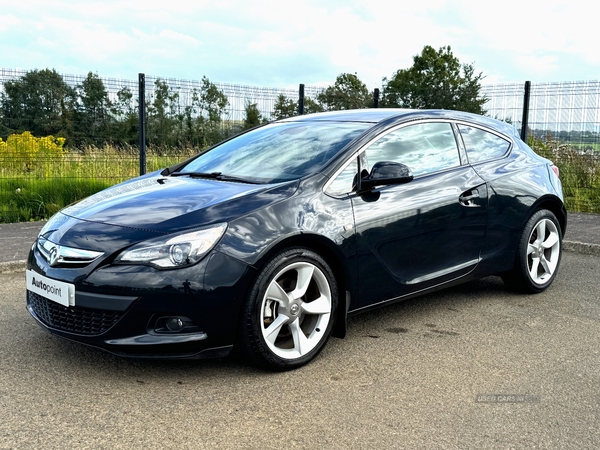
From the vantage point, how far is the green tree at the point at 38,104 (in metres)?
9.59

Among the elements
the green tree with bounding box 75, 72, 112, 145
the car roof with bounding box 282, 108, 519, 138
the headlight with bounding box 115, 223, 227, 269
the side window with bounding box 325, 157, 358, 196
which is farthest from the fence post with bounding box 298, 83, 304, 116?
the headlight with bounding box 115, 223, 227, 269

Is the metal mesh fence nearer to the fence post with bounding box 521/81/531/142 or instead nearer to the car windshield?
the fence post with bounding box 521/81/531/142

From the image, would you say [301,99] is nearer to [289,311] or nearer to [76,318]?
[289,311]

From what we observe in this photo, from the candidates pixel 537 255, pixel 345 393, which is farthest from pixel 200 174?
pixel 537 255

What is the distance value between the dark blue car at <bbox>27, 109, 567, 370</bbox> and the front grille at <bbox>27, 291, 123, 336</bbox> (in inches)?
0.5

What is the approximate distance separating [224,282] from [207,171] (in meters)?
1.49

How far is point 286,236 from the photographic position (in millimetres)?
3752

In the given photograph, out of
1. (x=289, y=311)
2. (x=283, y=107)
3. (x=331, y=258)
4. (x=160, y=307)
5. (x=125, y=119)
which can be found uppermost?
(x=283, y=107)

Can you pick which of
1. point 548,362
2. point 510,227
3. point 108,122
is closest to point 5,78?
point 108,122

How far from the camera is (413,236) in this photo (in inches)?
176

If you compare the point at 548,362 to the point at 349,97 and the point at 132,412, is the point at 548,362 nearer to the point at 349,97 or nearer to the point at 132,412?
the point at 132,412

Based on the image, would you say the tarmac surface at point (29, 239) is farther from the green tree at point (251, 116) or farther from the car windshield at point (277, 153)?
the green tree at point (251, 116)

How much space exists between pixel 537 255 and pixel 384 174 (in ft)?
7.18

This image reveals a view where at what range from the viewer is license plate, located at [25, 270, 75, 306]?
141 inches
